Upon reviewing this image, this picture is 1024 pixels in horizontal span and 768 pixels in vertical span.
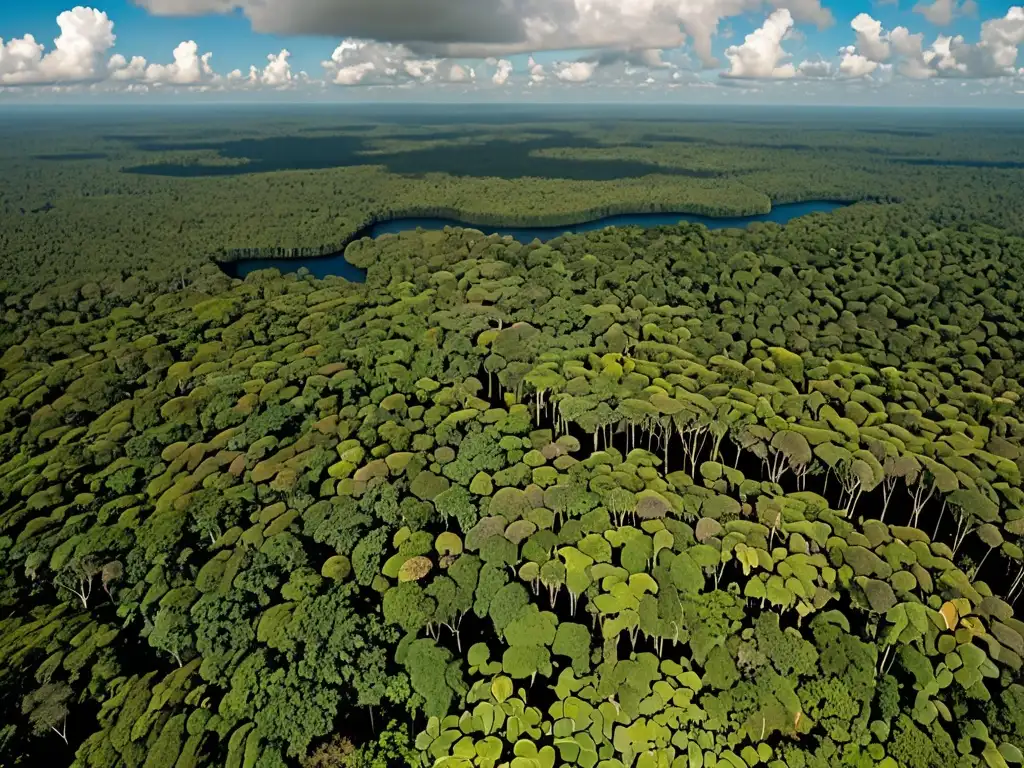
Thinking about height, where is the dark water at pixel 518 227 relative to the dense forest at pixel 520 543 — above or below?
above

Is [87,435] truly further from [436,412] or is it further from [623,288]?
[623,288]

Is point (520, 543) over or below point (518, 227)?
below

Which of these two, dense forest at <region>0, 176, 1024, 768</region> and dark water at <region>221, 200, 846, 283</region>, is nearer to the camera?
dense forest at <region>0, 176, 1024, 768</region>

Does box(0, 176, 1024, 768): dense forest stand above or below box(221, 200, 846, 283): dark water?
below

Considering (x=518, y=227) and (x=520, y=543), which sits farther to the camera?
(x=518, y=227)

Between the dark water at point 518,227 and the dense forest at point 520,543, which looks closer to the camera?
the dense forest at point 520,543
